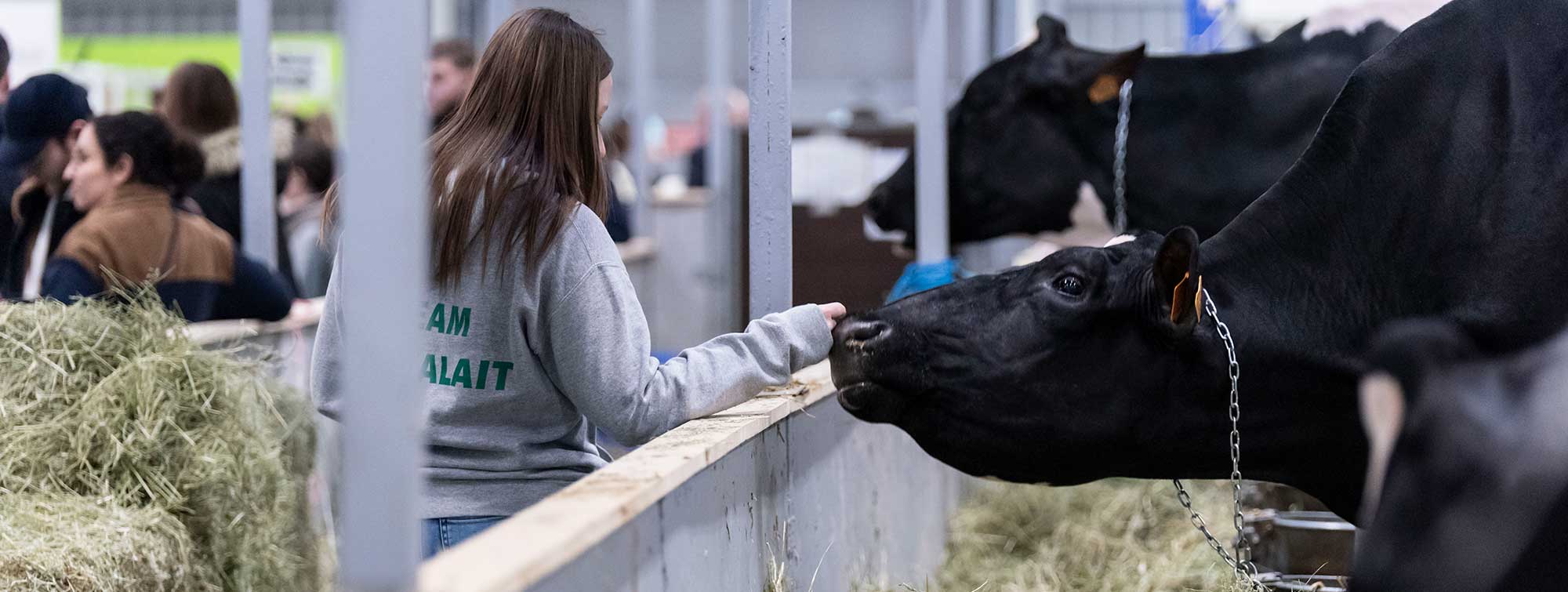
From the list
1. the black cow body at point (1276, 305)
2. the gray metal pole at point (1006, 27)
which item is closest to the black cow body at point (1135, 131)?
the black cow body at point (1276, 305)

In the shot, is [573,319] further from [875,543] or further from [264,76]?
[264,76]

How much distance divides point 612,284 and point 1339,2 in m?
4.18

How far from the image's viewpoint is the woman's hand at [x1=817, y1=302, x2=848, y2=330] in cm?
306

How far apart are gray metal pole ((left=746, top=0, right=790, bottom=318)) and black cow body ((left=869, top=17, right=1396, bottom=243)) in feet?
8.46

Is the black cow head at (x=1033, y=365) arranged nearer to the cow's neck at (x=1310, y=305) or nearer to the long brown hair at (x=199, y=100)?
the cow's neck at (x=1310, y=305)

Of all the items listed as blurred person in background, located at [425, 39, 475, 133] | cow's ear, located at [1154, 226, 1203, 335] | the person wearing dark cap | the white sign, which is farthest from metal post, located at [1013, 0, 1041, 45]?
the white sign

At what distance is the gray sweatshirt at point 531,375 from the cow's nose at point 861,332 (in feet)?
1.30

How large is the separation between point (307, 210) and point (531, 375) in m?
5.42

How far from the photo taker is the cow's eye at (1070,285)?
3.21m

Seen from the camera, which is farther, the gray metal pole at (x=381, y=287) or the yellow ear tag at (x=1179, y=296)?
the yellow ear tag at (x=1179, y=296)

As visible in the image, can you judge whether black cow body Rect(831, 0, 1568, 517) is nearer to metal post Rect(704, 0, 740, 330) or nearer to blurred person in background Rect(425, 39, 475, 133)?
blurred person in background Rect(425, 39, 475, 133)

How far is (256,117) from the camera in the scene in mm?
4625

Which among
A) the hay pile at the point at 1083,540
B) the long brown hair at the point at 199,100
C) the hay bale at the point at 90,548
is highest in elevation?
the long brown hair at the point at 199,100

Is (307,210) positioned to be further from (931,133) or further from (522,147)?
(522,147)
